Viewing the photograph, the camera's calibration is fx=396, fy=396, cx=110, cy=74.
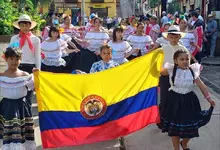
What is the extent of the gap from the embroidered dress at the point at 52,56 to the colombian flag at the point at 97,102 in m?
3.20

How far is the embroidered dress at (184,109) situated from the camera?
4.75 metres

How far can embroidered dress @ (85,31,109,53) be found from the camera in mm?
9586

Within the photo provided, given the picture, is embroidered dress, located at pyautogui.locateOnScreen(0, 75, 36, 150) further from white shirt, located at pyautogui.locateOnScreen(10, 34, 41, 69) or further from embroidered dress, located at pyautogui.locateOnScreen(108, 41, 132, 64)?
embroidered dress, located at pyautogui.locateOnScreen(108, 41, 132, 64)

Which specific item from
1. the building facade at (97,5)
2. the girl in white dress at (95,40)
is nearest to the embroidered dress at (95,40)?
the girl in white dress at (95,40)

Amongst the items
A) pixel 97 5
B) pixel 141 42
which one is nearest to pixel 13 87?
pixel 141 42

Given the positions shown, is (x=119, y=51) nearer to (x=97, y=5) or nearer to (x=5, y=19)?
(x=5, y=19)

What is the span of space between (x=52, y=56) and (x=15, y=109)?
147 inches

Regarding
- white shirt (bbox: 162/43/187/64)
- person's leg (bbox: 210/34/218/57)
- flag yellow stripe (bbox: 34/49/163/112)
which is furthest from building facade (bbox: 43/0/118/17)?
flag yellow stripe (bbox: 34/49/163/112)

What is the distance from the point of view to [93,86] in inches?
196

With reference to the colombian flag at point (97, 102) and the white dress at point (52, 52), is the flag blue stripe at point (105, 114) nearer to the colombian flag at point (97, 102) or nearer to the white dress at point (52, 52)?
→ the colombian flag at point (97, 102)

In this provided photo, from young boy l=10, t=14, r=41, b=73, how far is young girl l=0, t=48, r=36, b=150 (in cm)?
158

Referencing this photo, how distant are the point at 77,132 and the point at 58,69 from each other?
351cm

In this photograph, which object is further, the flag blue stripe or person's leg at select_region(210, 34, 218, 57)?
person's leg at select_region(210, 34, 218, 57)

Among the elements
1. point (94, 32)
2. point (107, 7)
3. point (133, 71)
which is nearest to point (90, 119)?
point (133, 71)
